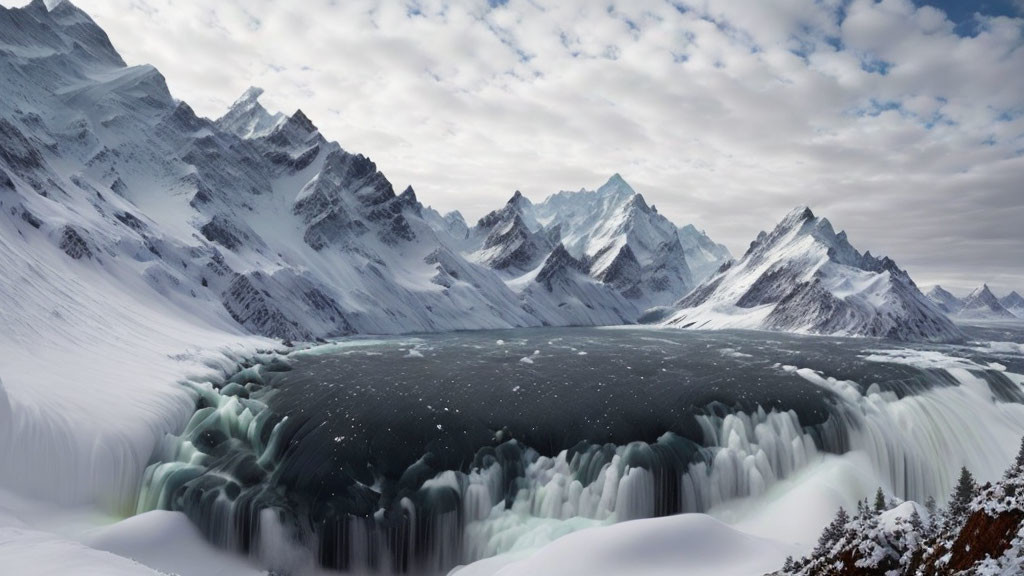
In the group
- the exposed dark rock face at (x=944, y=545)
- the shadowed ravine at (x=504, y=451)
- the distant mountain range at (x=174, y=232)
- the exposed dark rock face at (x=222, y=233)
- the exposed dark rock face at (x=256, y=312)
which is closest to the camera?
the exposed dark rock face at (x=944, y=545)

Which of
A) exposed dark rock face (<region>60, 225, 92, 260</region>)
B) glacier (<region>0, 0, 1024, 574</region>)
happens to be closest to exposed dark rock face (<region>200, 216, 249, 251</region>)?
glacier (<region>0, 0, 1024, 574</region>)

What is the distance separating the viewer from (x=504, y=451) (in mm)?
29375

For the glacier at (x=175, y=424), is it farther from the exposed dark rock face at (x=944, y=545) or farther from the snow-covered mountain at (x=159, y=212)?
the exposed dark rock face at (x=944, y=545)

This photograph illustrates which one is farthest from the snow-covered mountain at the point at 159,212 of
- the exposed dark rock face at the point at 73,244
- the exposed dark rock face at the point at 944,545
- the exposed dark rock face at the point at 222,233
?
the exposed dark rock face at the point at 944,545

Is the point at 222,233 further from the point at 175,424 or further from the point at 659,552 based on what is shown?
the point at 659,552

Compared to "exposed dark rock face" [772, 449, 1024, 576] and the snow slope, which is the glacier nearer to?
the snow slope

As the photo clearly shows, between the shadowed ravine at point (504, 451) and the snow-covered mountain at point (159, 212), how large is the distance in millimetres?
42454

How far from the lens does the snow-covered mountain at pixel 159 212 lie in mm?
73438

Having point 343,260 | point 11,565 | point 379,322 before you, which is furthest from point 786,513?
point 343,260

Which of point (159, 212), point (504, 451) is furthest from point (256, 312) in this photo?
point (504, 451)

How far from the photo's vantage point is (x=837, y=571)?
9969mm

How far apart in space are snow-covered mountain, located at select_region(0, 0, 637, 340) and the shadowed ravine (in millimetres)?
42454

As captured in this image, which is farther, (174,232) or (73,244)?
(174,232)

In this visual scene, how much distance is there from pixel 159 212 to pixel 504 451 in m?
136
